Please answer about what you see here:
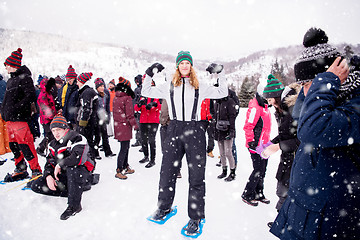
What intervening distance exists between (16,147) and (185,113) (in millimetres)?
4383

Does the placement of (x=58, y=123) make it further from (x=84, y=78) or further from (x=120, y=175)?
(x=84, y=78)

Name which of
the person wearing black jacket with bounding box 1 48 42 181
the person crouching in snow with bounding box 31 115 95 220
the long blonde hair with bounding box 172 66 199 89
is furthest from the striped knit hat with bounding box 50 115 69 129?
the long blonde hair with bounding box 172 66 199 89

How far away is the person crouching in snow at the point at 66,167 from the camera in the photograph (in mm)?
3230

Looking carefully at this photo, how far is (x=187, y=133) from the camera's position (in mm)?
2896

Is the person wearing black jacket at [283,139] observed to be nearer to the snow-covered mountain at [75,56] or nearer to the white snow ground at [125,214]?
the white snow ground at [125,214]

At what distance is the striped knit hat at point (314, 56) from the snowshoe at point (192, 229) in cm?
239

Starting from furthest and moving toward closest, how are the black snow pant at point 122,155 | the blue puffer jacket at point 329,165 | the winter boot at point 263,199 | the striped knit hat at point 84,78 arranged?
the striped knit hat at point 84,78
the black snow pant at point 122,155
the winter boot at point 263,199
the blue puffer jacket at point 329,165

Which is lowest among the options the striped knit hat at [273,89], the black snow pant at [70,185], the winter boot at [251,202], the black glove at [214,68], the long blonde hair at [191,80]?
the winter boot at [251,202]

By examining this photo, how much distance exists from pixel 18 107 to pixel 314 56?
5.39 metres

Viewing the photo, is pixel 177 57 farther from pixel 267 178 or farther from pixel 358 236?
pixel 267 178

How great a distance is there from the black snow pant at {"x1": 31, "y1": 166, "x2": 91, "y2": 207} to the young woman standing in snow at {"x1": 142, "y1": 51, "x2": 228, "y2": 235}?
4.53ft

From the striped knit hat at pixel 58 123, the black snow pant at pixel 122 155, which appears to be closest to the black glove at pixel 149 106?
the black snow pant at pixel 122 155

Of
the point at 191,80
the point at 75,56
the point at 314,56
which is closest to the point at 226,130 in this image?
the point at 191,80

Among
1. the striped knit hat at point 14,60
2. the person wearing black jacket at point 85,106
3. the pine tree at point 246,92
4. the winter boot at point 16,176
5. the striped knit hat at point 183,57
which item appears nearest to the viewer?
the striped knit hat at point 183,57
